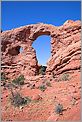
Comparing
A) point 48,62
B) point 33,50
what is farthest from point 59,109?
point 33,50

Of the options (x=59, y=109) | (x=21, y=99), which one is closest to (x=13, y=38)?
(x=21, y=99)

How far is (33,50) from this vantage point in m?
20.4

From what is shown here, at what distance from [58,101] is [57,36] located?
10.5 metres

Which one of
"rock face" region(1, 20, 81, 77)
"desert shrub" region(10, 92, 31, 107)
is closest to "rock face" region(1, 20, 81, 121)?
"rock face" region(1, 20, 81, 77)

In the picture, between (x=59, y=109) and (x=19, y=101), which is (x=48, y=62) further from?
(x=59, y=109)

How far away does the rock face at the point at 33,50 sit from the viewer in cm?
1786

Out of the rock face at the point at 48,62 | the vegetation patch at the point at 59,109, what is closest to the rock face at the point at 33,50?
the rock face at the point at 48,62

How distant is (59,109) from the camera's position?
8.47m

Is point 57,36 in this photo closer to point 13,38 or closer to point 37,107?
point 13,38

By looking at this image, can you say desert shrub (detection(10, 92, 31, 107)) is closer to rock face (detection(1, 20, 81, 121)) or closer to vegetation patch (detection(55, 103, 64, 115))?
rock face (detection(1, 20, 81, 121))

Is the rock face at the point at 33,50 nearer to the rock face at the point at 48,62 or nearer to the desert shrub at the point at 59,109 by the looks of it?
the rock face at the point at 48,62

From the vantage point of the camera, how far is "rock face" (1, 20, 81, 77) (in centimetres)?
1786

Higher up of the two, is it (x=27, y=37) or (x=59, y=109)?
(x=27, y=37)

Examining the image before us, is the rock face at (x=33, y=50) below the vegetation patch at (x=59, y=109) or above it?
above
